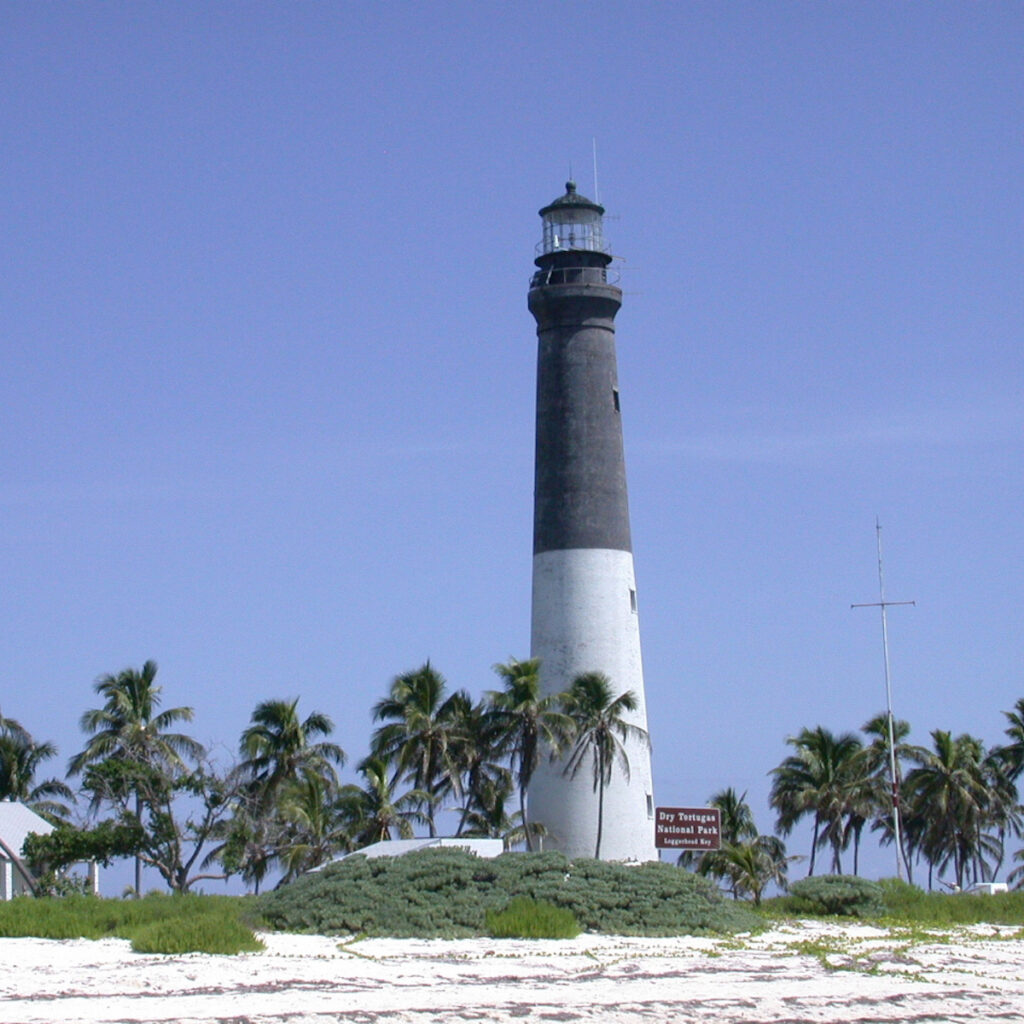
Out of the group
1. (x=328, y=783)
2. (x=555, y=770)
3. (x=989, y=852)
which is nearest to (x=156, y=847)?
(x=328, y=783)

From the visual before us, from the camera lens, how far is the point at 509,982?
26312 mm

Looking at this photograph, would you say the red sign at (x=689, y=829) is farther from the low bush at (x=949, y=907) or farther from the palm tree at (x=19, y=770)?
the palm tree at (x=19, y=770)

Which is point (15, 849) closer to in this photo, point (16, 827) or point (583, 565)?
point (16, 827)

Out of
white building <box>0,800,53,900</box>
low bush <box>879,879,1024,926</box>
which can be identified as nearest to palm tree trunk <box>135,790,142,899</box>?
white building <box>0,800,53,900</box>

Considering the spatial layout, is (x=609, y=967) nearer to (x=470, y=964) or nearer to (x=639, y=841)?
(x=470, y=964)

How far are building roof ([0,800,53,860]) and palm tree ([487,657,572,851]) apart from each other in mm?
14403

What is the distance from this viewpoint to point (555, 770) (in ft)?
160

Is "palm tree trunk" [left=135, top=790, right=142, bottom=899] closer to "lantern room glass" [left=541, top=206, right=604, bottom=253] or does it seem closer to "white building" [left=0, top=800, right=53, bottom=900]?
"white building" [left=0, top=800, right=53, bottom=900]

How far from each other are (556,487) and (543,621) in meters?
4.06

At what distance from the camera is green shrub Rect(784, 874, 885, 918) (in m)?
41.4

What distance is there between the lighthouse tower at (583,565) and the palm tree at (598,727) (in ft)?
0.72

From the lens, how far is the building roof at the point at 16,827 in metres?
48.5

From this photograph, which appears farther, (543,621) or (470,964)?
(543,621)

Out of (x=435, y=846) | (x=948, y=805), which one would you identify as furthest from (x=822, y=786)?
(x=435, y=846)
